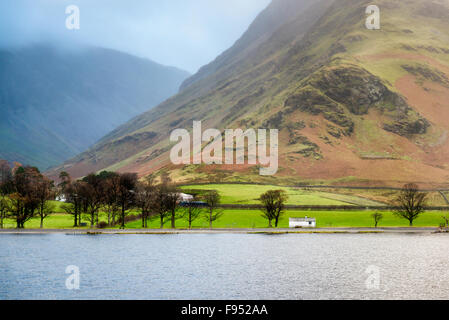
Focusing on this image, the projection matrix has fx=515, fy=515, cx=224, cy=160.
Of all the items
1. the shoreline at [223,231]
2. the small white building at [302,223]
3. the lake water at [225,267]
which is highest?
the small white building at [302,223]

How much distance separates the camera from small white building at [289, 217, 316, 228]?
145 metres

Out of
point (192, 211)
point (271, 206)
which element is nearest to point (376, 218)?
point (271, 206)

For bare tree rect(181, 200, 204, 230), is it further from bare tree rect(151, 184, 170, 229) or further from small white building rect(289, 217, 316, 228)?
small white building rect(289, 217, 316, 228)

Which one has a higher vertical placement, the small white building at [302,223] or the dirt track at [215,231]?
the small white building at [302,223]

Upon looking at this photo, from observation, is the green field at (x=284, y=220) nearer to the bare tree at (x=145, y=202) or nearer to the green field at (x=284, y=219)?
the green field at (x=284, y=219)

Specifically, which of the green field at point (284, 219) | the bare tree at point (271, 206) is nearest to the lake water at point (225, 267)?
the bare tree at point (271, 206)

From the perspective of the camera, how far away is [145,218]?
147m

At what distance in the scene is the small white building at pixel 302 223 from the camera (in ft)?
475

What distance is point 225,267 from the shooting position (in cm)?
7894

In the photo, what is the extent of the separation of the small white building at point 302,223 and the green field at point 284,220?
3301mm

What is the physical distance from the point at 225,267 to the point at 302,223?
69.8m

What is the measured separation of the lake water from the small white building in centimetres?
2454

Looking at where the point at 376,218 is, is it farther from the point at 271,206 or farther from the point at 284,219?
the point at 271,206
